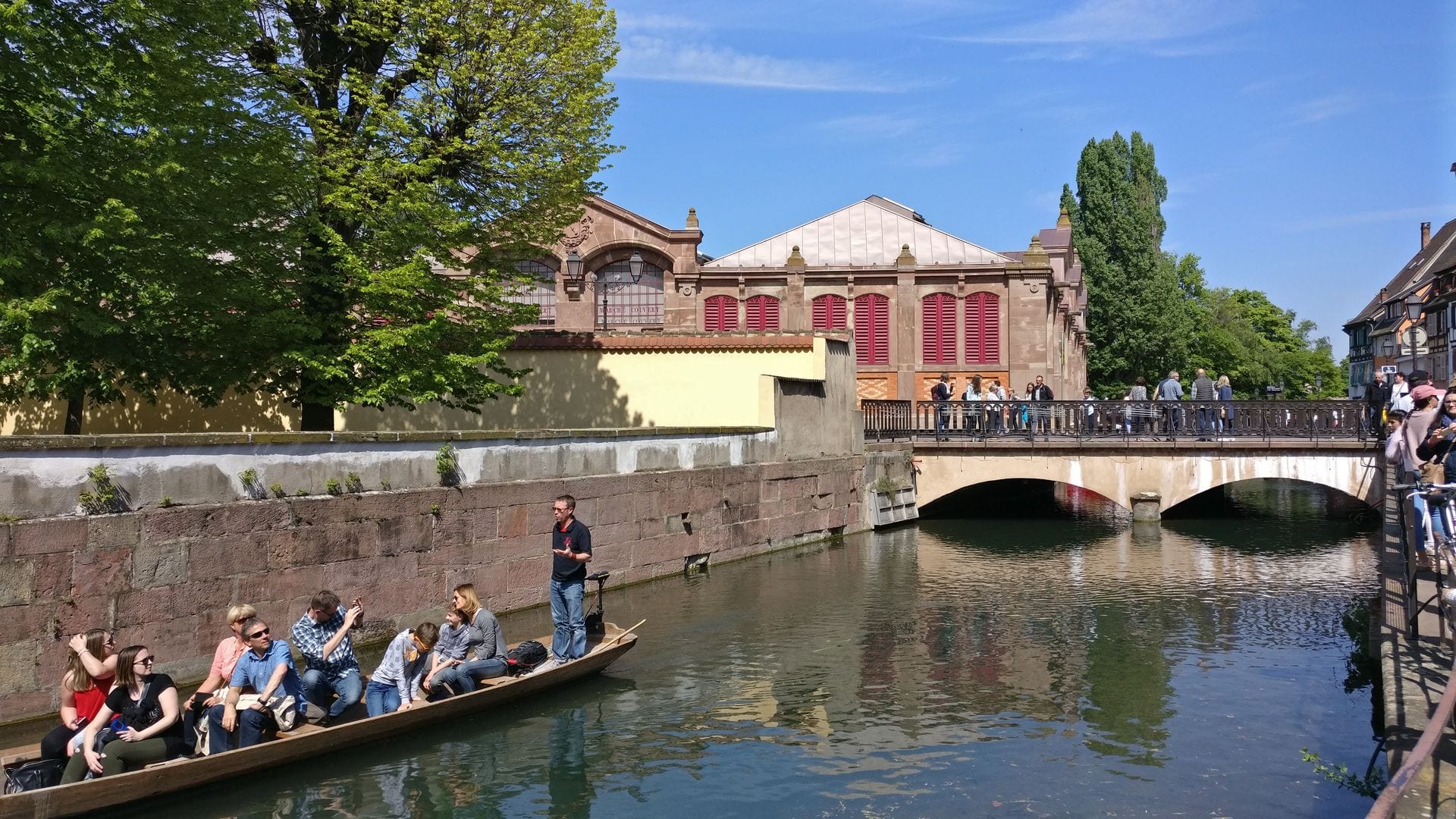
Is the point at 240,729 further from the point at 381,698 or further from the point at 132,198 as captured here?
the point at 132,198

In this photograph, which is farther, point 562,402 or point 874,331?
point 874,331

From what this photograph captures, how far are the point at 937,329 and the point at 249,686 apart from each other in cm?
3405

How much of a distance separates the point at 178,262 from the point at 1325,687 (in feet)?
50.1

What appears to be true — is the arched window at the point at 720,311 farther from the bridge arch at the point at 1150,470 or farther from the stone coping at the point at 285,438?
the stone coping at the point at 285,438

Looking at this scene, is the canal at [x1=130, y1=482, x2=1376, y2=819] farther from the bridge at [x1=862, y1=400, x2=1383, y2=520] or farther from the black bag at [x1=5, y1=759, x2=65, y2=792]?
the bridge at [x1=862, y1=400, x2=1383, y2=520]

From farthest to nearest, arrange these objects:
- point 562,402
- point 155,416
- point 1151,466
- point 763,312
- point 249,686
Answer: point 763,312
point 1151,466
point 562,402
point 155,416
point 249,686

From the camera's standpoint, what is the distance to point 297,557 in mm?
14688

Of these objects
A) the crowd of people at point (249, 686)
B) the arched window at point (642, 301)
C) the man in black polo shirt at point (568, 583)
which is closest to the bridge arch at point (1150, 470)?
the arched window at point (642, 301)

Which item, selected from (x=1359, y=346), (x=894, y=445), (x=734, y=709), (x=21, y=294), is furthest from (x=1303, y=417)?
(x=1359, y=346)

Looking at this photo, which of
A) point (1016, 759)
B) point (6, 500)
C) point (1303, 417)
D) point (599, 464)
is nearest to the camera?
point (1016, 759)

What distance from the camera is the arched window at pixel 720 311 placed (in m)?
42.5

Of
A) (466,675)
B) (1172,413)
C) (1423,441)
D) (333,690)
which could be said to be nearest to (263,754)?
(333,690)

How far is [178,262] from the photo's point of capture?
52.2 feet

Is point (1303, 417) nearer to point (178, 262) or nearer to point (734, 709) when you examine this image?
point (734, 709)
